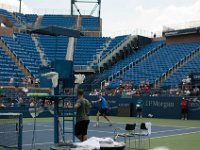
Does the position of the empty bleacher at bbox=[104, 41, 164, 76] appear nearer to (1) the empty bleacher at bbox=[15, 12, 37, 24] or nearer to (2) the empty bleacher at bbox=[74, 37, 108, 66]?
(2) the empty bleacher at bbox=[74, 37, 108, 66]

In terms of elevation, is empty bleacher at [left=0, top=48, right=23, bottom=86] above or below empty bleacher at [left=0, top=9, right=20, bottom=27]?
A: below

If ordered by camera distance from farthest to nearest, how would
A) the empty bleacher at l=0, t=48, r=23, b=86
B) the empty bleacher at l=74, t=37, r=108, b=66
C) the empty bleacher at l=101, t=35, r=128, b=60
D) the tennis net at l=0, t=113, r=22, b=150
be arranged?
1. the empty bleacher at l=101, t=35, r=128, b=60
2. the empty bleacher at l=74, t=37, r=108, b=66
3. the empty bleacher at l=0, t=48, r=23, b=86
4. the tennis net at l=0, t=113, r=22, b=150

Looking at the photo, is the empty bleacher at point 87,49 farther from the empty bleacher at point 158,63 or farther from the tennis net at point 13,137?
the tennis net at point 13,137

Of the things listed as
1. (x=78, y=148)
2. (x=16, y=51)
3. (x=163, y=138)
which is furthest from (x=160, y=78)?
(x=78, y=148)

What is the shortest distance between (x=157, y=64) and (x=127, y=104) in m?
10.3

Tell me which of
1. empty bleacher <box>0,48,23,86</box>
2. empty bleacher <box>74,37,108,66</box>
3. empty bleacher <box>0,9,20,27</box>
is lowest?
empty bleacher <box>0,48,23,86</box>

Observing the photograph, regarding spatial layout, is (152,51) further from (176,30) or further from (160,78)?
(160,78)

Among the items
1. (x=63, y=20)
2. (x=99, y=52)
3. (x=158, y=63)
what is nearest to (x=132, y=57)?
(x=99, y=52)

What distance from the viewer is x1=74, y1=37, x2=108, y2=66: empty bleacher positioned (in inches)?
1765

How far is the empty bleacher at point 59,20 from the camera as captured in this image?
51875mm

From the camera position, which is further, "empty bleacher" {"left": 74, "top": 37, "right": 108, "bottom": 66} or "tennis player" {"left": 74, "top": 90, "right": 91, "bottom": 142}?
"empty bleacher" {"left": 74, "top": 37, "right": 108, "bottom": 66}

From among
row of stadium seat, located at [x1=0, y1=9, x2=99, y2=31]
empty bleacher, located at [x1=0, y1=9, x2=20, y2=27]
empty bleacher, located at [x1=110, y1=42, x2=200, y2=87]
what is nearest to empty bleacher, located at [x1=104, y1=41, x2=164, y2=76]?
empty bleacher, located at [x1=110, y1=42, x2=200, y2=87]

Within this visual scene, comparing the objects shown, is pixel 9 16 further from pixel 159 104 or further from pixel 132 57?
pixel 159 104

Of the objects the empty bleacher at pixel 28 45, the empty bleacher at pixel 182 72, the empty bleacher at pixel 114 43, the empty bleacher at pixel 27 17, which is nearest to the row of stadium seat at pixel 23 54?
the empty bleacher at pixel 28 45
